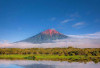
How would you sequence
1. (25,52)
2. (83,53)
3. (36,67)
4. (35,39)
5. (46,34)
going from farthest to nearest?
(46,34), (35,39), (25,52), (83,53), (36,67)

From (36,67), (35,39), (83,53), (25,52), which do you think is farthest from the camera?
(35,39)

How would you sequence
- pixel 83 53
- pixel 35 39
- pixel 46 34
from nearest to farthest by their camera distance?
pixel 83 53 → pixel 35 39 → pixel 46 34

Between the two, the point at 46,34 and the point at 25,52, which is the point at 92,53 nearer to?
the point at 25,52

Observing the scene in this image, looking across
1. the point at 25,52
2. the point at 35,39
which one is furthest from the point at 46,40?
the point at 25,52

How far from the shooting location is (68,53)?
4438 centimetres

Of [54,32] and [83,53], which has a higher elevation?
[54,32]

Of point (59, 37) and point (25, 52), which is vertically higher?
point (59, 37)

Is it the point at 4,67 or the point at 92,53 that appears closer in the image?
the point at 4,67

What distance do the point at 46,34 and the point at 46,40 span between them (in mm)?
7935

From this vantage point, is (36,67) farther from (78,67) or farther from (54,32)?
(54,32)

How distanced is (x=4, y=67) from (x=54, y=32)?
63.7 meters

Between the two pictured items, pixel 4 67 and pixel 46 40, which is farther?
pixel 46 40

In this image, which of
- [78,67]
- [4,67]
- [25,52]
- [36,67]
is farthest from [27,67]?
[25,52]

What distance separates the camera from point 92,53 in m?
44.7
